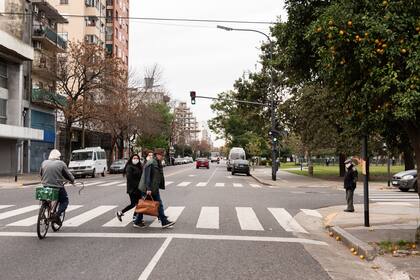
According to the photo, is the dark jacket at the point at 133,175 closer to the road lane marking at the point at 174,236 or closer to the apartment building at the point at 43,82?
the road lane marking at the point at 174,236

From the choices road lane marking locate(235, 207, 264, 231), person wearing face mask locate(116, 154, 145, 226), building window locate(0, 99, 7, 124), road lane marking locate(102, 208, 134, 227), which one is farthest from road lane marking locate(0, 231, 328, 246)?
building window locate(0, 99, 7, 124)

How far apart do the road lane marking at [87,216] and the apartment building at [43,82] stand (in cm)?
2926

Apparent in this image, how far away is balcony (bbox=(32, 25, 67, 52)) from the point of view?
4638 cm

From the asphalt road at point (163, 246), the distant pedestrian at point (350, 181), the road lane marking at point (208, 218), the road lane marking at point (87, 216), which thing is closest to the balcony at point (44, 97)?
the asphalt road at point (163, 246)

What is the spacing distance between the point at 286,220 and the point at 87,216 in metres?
5.29

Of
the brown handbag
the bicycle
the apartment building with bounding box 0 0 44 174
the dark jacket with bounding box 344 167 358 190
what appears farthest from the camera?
the apartment building with bounding box 0 0 44 174

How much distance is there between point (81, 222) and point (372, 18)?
819 centimetres

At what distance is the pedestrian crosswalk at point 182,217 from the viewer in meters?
12.5

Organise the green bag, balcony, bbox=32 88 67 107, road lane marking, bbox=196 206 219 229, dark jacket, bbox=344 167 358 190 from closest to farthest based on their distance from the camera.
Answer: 1. the green bag
2. road lane marking, bbox=196 206 219 229
3. dark jacket, bbox=344 167 358 190
4. balcony, bbox=32 88 67 107

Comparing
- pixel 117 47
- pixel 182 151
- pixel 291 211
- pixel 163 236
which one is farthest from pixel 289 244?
pixel 182 151

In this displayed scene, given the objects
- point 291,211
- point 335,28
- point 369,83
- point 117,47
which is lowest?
point 291,211

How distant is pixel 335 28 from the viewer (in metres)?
8.47

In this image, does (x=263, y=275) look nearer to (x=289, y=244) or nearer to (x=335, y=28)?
(x=289, y=244)

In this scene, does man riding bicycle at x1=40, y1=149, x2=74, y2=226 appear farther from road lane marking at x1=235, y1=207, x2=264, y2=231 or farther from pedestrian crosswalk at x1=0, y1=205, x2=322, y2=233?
road lane marking at x1=235, y1=207, x2=264, y2=231
